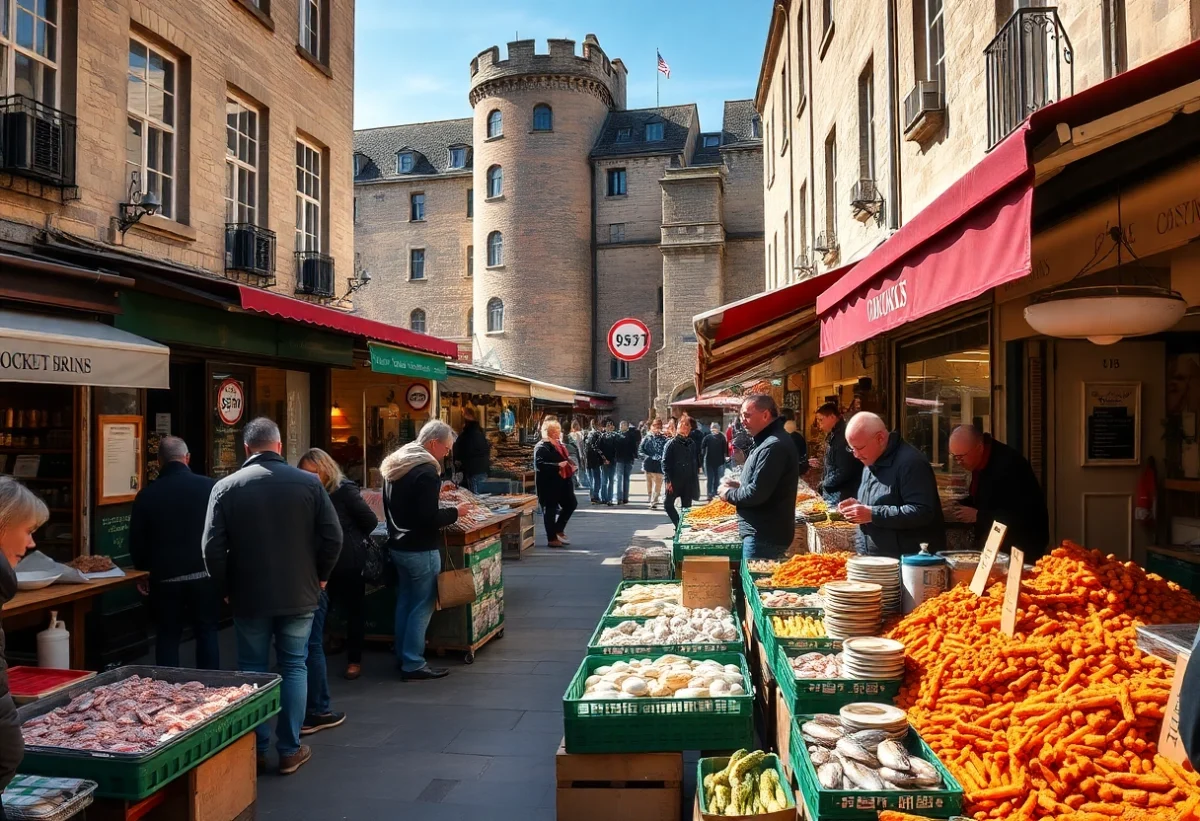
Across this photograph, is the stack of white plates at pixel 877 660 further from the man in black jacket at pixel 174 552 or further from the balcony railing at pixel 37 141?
the balcony railing at pixel 37 141

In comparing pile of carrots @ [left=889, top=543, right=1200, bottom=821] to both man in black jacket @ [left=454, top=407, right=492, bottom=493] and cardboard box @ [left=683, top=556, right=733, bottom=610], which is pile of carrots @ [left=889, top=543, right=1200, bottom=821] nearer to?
cardboard box @ [left=683, top=556, right=733, bottom=610]

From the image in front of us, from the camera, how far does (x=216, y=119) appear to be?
10141 millimetres

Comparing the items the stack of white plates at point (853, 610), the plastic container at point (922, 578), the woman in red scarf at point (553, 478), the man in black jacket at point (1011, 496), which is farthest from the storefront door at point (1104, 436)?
the woman in red scarf at point (553, 478)

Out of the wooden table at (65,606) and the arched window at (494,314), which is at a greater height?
the arched window at (494,314)

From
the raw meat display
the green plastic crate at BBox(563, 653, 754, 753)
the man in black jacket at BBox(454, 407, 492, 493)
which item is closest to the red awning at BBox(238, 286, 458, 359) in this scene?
the man in black jacket at BBox(454, 407, 492, 493)

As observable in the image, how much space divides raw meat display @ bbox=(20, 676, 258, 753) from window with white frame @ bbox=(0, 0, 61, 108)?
18.9 feet

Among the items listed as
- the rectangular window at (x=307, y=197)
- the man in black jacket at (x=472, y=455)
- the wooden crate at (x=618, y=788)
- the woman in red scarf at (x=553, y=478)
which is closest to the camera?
the wooden crate at (x=618, y=788)

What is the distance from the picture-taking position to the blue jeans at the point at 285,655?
4.88 m

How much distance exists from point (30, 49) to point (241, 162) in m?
3.58

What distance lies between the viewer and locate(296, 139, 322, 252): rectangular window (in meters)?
12.6

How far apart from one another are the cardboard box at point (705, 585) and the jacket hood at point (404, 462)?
2.16 meters

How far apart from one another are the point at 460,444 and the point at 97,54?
25.6 feet

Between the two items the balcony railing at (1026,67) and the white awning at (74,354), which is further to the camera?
the balcony railing at (1026,67)

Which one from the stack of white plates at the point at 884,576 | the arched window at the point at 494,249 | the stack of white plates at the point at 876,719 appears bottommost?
the stack of white plates at the point at 876,719
